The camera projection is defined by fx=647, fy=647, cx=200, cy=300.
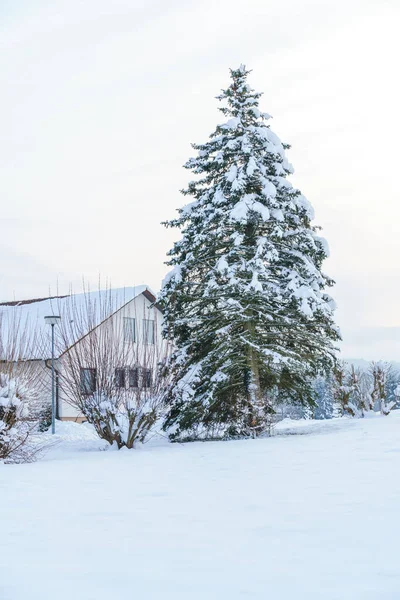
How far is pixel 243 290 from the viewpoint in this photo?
16.8m

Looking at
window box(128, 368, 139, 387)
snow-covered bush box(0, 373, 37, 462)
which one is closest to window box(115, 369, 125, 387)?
window box(128, 368, 139, 387)

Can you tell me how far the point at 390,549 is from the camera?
4.94 meters

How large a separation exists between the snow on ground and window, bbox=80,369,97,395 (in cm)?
373

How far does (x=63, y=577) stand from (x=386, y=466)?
6.41 m

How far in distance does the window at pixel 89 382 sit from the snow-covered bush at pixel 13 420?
1.91 meters

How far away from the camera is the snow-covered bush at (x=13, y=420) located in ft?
41.1

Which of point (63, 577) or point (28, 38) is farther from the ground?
point (28, 38)

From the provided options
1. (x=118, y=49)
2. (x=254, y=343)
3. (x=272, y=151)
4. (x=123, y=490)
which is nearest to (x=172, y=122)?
(x=118, y=49)

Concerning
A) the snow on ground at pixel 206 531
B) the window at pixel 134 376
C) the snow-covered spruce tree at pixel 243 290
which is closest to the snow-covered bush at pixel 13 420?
the snow on ground at pixel 206 531

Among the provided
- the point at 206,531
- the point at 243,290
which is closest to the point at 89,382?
the point at 243,290

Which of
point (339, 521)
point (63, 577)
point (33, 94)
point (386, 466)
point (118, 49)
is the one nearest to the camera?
point (63, 577)

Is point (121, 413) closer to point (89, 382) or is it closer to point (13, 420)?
point (89, 382)

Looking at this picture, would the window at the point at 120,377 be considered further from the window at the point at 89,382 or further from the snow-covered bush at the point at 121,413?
the window at the point at 89,382

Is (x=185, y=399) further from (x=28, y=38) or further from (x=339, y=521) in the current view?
(x=339, y=521)
